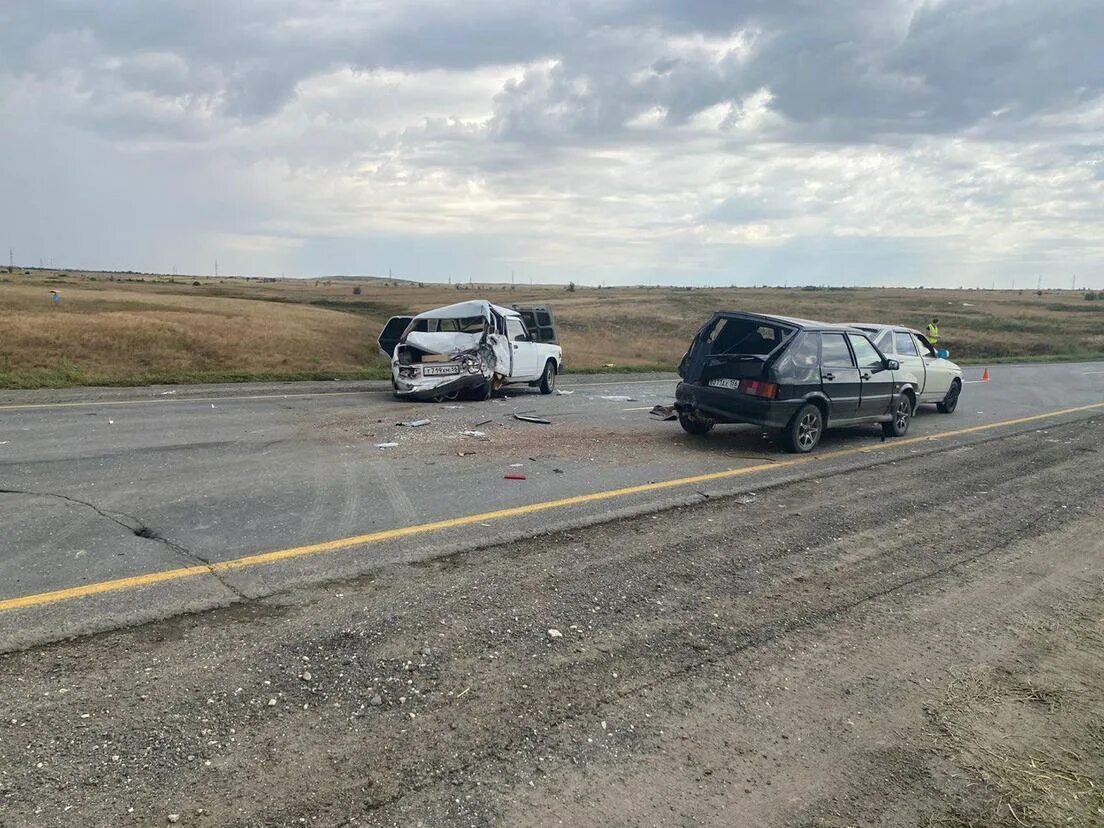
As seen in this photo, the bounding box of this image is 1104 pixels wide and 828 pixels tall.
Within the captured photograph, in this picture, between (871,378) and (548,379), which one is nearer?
(871,378)

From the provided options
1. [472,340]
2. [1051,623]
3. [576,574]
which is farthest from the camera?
[472,340]

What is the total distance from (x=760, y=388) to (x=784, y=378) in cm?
32

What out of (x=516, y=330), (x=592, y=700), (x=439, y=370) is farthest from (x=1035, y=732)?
(x=516, y=330)

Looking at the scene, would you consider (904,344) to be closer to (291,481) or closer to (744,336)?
(744,336)

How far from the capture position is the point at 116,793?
2865mm

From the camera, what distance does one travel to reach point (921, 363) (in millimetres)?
13695

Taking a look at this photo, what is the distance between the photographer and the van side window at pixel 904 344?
44.6ft

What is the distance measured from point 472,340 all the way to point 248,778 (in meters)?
12.4

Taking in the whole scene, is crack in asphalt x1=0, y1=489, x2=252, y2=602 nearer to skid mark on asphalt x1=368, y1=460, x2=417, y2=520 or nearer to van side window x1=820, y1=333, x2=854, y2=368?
skid mark on asphalt x1=368, y1=460, x2=417, y2=520

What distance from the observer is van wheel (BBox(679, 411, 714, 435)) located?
35.2 ft

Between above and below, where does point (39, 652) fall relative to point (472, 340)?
below

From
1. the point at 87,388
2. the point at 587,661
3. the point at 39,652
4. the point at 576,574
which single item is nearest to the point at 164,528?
the point at 39,652

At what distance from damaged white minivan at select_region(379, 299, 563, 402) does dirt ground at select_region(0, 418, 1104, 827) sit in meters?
9.22

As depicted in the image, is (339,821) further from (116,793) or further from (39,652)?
(39,652)
